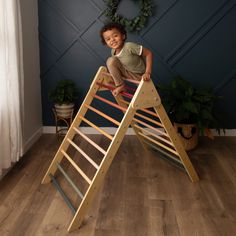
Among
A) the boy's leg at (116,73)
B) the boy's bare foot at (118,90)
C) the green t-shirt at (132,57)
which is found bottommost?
the boy's bare foot at (118,90)

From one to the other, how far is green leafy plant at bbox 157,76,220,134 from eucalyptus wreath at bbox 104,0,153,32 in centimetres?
69

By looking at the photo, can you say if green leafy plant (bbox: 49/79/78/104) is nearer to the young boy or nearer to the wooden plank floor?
the wooden plank floor

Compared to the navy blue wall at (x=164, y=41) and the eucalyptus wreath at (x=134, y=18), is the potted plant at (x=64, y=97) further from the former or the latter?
the eucalyptus wreath at (x=134, y=18)

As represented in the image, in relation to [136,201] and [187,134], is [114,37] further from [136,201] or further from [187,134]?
[187,134]

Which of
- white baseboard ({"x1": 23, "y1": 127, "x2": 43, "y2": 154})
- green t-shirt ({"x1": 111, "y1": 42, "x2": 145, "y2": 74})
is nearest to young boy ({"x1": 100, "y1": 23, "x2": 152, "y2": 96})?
green t-shirt ({"x1": 111, "y1": 42, "x2": 145, "y2": 74})

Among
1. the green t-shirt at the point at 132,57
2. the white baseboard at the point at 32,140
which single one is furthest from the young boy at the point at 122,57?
the white baseboard at the point at 32,140

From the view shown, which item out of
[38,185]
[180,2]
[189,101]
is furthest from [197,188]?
[180,2]

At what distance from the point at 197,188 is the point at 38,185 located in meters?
1.17

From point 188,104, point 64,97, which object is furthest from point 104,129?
point 188,104

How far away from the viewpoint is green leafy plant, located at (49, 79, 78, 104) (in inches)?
129

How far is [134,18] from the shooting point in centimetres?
325

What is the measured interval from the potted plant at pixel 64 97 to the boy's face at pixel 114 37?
3.70ft

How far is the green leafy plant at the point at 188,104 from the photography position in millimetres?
2980

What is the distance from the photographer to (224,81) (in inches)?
135
